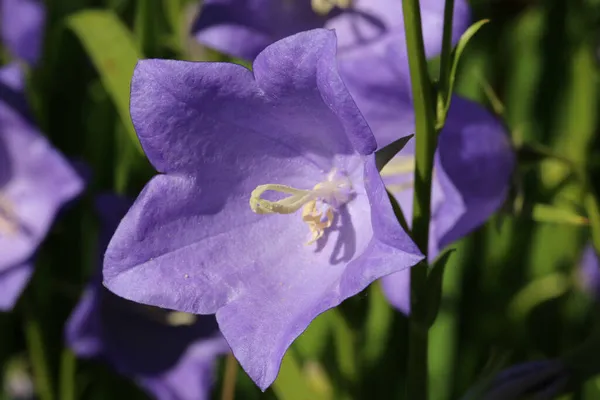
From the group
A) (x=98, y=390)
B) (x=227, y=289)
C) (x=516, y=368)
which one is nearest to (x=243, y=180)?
(x=227, y=289)

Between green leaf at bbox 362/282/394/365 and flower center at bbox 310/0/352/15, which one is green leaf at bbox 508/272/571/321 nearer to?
green leaf at bbox 362/282/394/365

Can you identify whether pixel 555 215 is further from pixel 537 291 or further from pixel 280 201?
pixel 537 291

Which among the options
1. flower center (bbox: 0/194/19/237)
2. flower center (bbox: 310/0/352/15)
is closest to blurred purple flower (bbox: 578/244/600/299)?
flower center (bbox: 310/0/352/15)

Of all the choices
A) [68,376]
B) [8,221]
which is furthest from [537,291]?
[8,221]

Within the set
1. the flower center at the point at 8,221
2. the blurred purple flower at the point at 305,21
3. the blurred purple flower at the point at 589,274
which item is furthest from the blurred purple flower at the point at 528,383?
the flower center at the point at 8,221

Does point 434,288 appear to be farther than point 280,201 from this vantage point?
No

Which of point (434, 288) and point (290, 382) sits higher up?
point (434, 288)

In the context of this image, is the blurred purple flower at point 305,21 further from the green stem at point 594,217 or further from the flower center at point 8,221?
the flower center at point 8,221
